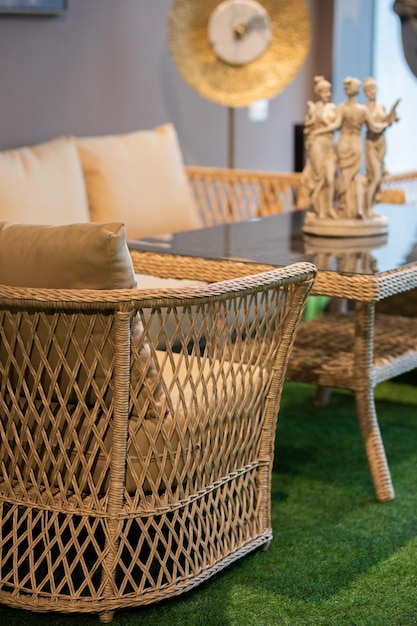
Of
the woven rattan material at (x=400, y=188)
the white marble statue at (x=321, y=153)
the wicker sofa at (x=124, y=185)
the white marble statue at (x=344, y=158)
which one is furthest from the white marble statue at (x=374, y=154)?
the woven rattan material at (x=400, y=188)

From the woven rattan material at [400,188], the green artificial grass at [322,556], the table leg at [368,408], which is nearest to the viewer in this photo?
the green artificial grass at [322,556]

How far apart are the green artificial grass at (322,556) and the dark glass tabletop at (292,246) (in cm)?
57

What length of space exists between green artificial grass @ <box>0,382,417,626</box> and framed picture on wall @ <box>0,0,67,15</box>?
68.0 inches

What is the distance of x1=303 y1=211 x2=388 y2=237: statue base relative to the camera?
297 centimetres

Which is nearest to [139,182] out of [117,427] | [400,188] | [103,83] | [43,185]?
[43,185]

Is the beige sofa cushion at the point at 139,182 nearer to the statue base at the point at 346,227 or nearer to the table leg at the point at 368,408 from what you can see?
the statue base at the point at 346,227

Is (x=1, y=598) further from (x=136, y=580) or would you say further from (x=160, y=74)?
(x=160, y=74)

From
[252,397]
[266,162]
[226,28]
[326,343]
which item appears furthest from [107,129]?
[252,397]

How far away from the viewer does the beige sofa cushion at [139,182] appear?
360cm

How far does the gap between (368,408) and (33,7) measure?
6.66ft

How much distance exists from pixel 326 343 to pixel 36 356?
1.17 meters

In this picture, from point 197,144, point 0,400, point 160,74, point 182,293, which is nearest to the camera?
point 182,293

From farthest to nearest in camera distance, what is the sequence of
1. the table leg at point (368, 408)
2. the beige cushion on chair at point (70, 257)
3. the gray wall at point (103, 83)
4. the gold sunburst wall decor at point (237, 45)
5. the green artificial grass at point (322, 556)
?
the gold sunburst wall decor at point (237, 45) → the gray wall at point (103, 83) → the table leg at point (368, 408) → the green artificial grass at point (322, 556) → the beige cushion on chair at point (70, 257)

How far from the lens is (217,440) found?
6.73ft
